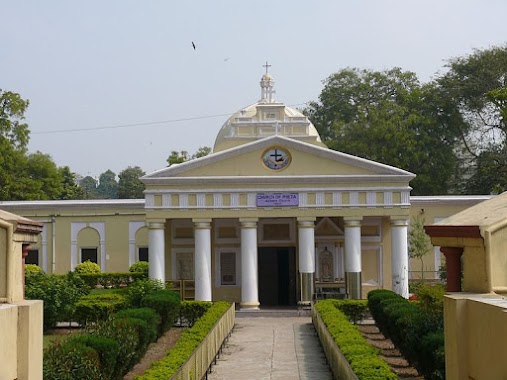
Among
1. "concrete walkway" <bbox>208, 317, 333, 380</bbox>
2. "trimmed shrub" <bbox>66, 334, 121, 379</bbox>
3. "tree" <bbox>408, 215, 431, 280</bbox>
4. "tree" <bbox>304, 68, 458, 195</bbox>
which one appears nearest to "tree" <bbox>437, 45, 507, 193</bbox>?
"tree" <bbox>304, 68, 458, 195</bbox>

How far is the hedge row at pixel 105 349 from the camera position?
15.4 m

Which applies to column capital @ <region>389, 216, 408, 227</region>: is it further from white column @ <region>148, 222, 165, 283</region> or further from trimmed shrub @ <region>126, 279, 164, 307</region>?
trimmed shrub @ <region>126, 279, 164, 307</region>

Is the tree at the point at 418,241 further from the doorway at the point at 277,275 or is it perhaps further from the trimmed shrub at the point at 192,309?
the trimmed shrub at the point at 192,309

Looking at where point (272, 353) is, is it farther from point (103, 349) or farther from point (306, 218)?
point (306, 218)

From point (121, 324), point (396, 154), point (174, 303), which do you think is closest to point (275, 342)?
point (174, 303)

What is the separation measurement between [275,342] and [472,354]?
1876cm

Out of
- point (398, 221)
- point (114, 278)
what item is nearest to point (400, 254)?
point (398, 221)

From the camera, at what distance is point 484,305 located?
26.0 ft

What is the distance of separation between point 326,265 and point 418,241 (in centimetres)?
426

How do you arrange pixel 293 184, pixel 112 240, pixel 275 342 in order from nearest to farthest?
pixel 275 342, pixel 293 184, pixel 112 240

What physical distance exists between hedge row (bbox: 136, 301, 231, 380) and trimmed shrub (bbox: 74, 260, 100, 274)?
14440 millimetres

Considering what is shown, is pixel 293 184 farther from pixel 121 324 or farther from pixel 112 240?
pixel 121 324

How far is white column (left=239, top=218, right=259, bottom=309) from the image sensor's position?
1385 inches

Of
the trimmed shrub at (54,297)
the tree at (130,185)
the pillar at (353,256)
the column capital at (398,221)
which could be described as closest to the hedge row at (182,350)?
the trimmed shrub at (54,297)
